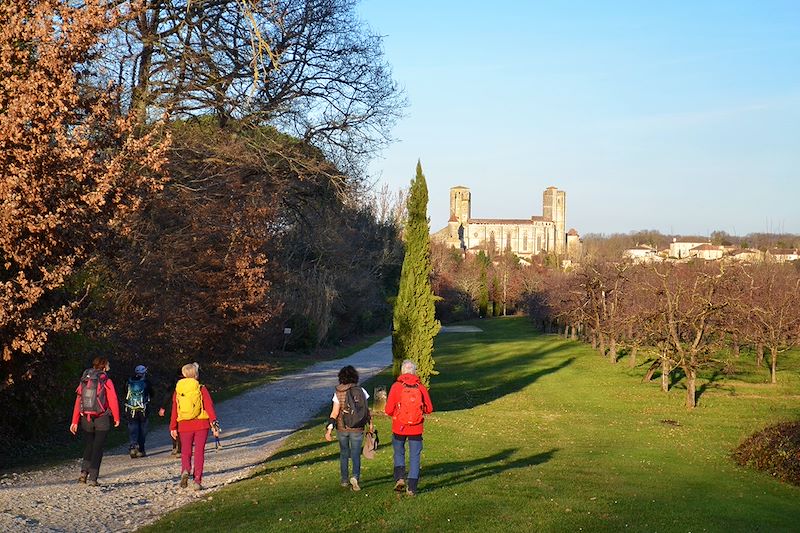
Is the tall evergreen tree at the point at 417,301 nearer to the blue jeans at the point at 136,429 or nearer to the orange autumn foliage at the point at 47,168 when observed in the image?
the blue jeans at the point at 136,429

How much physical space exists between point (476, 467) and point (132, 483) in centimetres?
526

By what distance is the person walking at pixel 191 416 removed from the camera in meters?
11.4

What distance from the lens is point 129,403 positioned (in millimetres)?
14320

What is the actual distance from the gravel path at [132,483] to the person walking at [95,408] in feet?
1.40

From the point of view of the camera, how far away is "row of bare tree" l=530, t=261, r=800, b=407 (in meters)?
26.2

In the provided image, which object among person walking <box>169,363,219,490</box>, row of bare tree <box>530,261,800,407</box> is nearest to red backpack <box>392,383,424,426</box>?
person walking <box>169,363,219,490</box>

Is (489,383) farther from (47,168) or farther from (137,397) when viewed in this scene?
(47,168)

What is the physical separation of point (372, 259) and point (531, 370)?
2160 cm

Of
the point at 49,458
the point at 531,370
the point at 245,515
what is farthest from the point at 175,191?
the point at 531,370

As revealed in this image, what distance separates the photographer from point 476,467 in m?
Answer: 13.6

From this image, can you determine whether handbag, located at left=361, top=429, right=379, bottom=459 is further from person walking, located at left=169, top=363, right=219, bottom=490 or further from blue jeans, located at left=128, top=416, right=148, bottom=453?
blue jeans, located at left=128, top=416, right=148, bottom=453

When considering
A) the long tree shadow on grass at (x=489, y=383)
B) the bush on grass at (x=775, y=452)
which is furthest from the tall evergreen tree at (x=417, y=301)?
the bush on grass at (x=775, y=452)

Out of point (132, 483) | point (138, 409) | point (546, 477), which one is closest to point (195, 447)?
point (132, 483)

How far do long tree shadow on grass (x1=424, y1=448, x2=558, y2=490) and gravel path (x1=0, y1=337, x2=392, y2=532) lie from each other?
3.06 metres
